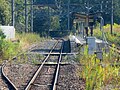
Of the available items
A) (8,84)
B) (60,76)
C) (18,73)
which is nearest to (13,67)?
(18,73)

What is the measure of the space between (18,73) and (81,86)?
415cm

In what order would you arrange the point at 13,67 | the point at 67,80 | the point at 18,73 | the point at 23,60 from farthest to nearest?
the point at 23,60, the point at 13,67, the point at 18,73, the point at 67,80

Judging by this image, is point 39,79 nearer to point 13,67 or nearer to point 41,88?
point 41,88

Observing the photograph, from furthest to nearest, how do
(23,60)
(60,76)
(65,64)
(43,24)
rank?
(43,24), (23,60), (65,64), (60,76)

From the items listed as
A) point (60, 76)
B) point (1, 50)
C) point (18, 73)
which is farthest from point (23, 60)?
point (60, 76)

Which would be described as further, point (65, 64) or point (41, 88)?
point (65, 64)

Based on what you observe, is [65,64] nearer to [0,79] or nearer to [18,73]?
[18,73]

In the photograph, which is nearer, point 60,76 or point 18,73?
point 60,76

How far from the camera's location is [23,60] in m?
20.0

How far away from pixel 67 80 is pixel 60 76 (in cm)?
107

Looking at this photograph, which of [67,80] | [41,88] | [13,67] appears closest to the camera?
[41,88]

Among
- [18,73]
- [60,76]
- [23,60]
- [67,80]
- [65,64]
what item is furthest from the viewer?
[23,60]

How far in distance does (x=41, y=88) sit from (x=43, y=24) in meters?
68.1

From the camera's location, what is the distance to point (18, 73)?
1516 cm
